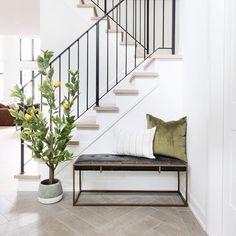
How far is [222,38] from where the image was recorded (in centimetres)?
202

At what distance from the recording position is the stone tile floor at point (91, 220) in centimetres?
213

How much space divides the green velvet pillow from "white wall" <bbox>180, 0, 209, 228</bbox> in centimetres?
8

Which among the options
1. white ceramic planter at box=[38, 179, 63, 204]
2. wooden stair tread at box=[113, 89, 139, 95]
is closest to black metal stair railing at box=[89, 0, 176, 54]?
wooden stair tread at box=[113, 89, 139, 95]

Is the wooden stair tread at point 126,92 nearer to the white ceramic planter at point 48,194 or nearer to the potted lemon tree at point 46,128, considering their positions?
the potted lemon tree at point 46,128

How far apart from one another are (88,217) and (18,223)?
2.16ft

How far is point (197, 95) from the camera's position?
2.44 metres

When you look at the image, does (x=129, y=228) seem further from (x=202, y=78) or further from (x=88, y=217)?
(x=202, y=78)

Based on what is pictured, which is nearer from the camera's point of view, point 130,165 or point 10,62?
point 130,165

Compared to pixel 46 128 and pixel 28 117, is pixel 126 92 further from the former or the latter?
pixel 28 117

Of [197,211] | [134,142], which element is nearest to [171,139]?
[134,142]

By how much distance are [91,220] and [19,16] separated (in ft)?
14.7

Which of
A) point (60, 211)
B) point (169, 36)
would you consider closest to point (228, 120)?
point (60, 211)

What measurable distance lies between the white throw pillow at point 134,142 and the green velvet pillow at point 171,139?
0.08 metres

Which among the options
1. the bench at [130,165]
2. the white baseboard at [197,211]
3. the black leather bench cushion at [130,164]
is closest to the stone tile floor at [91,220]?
the white baseboard at [197,211]
